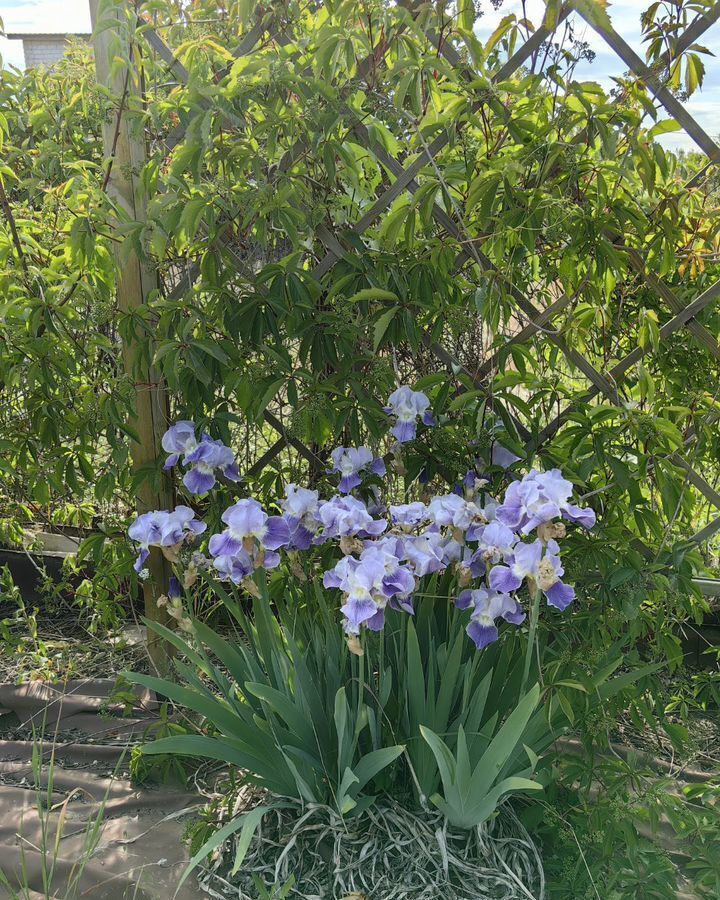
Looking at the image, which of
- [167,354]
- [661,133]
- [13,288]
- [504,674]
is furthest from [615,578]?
[13,288]

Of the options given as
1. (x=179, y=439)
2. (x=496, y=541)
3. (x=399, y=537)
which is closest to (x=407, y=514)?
(x=399, y=537)

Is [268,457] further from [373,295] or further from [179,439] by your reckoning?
[373,295]

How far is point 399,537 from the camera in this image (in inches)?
58.2

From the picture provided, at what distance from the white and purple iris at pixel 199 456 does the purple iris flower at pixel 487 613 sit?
583mm

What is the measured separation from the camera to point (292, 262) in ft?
5.92

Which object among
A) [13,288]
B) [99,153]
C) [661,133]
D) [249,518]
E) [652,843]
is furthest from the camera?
[99,153]

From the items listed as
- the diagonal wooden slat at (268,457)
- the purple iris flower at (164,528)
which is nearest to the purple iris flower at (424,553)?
the purple iris flower at (164,528)

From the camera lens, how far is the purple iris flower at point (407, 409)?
177 centimetres

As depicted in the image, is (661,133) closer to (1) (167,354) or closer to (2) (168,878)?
(1) (167,354)

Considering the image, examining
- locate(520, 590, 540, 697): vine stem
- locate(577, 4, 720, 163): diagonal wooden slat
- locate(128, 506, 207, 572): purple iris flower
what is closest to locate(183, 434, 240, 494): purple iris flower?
locate(128, 506, 207, 572): purple iris flower

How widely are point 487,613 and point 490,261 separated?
32.0 inches

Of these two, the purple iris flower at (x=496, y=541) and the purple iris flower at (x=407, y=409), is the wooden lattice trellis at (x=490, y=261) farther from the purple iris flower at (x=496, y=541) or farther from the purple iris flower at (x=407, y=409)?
the purple iris flower at (x=496, y=541)

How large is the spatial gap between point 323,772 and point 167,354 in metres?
0.91

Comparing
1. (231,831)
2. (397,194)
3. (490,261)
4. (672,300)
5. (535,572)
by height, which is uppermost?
(397,194)
